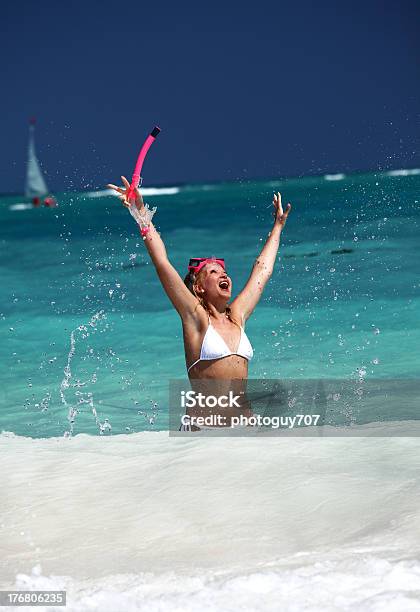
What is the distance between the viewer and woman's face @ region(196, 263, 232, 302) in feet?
14.6

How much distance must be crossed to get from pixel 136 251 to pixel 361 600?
17.2 metres

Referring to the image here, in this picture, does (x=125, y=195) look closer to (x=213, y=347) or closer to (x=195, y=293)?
(x=195, y=293)

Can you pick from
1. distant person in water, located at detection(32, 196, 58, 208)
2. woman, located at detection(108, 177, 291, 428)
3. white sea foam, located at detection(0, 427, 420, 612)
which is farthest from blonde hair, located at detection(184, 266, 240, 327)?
distant person in water, located at detection(32, 196, 58, 208)

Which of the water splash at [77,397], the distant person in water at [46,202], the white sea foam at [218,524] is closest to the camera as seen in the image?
the white sea foam at [218,524]

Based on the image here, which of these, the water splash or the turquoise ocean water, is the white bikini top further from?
the turquoise ocean water

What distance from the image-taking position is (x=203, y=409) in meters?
4.42

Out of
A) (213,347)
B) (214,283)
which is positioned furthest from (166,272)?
(213,347)

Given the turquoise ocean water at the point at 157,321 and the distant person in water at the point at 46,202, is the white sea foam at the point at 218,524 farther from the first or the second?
the distant person in water at the point at 46,202

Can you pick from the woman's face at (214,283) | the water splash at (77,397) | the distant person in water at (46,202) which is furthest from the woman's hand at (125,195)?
the distant person in water at (46,202)

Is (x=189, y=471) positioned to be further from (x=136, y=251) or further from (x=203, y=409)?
(x=136, y=251)

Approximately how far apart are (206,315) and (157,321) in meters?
6.65

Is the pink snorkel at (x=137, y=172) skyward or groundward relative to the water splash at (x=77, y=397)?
skyward

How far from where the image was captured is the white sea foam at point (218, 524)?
8.02 ft

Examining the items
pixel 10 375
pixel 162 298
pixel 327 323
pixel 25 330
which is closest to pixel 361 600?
pixel 10 375
